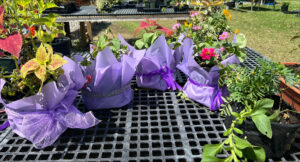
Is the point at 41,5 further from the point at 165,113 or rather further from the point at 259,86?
the point at 259,86

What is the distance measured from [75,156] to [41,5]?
59 cm

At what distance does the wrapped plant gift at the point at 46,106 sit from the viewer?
2.62 ft

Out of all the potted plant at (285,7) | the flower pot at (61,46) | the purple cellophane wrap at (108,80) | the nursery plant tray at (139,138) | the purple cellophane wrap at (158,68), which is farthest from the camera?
the potted plant at (285,7)

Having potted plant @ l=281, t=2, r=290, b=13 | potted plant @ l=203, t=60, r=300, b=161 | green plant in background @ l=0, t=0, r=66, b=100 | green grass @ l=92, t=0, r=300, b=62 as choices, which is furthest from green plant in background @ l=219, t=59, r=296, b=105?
potted plant @ l=281, t=2, r=290, b=13

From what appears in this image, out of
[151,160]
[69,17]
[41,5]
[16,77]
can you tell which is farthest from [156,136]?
[69,17]

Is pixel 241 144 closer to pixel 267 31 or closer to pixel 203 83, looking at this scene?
pixel 203 83

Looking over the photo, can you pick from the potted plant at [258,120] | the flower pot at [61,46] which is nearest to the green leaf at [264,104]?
the potted plant at [258,120]

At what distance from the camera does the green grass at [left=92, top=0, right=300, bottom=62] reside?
3982 millimetres

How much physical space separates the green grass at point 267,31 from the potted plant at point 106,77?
3.05m

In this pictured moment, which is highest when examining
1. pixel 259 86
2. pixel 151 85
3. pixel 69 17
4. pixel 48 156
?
pixel 69 17

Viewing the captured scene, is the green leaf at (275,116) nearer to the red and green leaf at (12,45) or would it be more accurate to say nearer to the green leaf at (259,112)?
the green leaf at (259,112)

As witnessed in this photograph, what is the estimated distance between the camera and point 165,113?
107cm

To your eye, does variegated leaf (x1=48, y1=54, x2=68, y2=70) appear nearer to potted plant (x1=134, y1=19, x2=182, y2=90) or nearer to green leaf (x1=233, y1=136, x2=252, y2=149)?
potted plant (x1=134, y1=19, x2=182, y2=90)

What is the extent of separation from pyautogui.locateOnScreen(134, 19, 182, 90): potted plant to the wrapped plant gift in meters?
0.42
